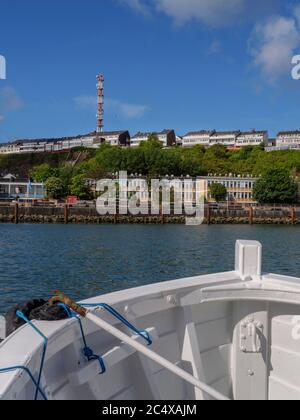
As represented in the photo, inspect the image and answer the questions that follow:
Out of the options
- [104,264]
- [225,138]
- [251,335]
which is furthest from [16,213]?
[225,138]

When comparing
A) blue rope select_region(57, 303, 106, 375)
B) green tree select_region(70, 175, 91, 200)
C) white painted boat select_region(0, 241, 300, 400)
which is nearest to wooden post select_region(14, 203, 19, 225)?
green tree select_region(70, 175, 91, 200)

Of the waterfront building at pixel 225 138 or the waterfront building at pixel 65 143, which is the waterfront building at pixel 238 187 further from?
the waterfront building at pixel 65 143

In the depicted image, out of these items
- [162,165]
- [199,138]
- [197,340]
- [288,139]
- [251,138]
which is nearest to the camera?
[197,340]

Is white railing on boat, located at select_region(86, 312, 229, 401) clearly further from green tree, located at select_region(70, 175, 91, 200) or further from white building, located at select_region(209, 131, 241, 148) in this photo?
white building, located at select_region(209, 131, 241, 148)

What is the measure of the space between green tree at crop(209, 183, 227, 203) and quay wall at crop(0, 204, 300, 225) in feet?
36.2

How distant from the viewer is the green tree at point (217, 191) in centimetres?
7638

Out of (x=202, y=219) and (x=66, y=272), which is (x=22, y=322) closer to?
(x=66, y=272)

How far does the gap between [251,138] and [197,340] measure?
138m

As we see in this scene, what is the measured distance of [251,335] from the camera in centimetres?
371

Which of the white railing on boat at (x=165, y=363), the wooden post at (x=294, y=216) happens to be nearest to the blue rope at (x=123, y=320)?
the white railing on boat at (x=165, y=363)

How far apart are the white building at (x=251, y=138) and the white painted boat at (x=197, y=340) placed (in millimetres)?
135368

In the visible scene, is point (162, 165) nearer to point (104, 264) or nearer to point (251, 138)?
point (251, 138)

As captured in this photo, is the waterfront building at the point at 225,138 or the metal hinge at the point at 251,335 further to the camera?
the waterfront building at the point at 225,138
